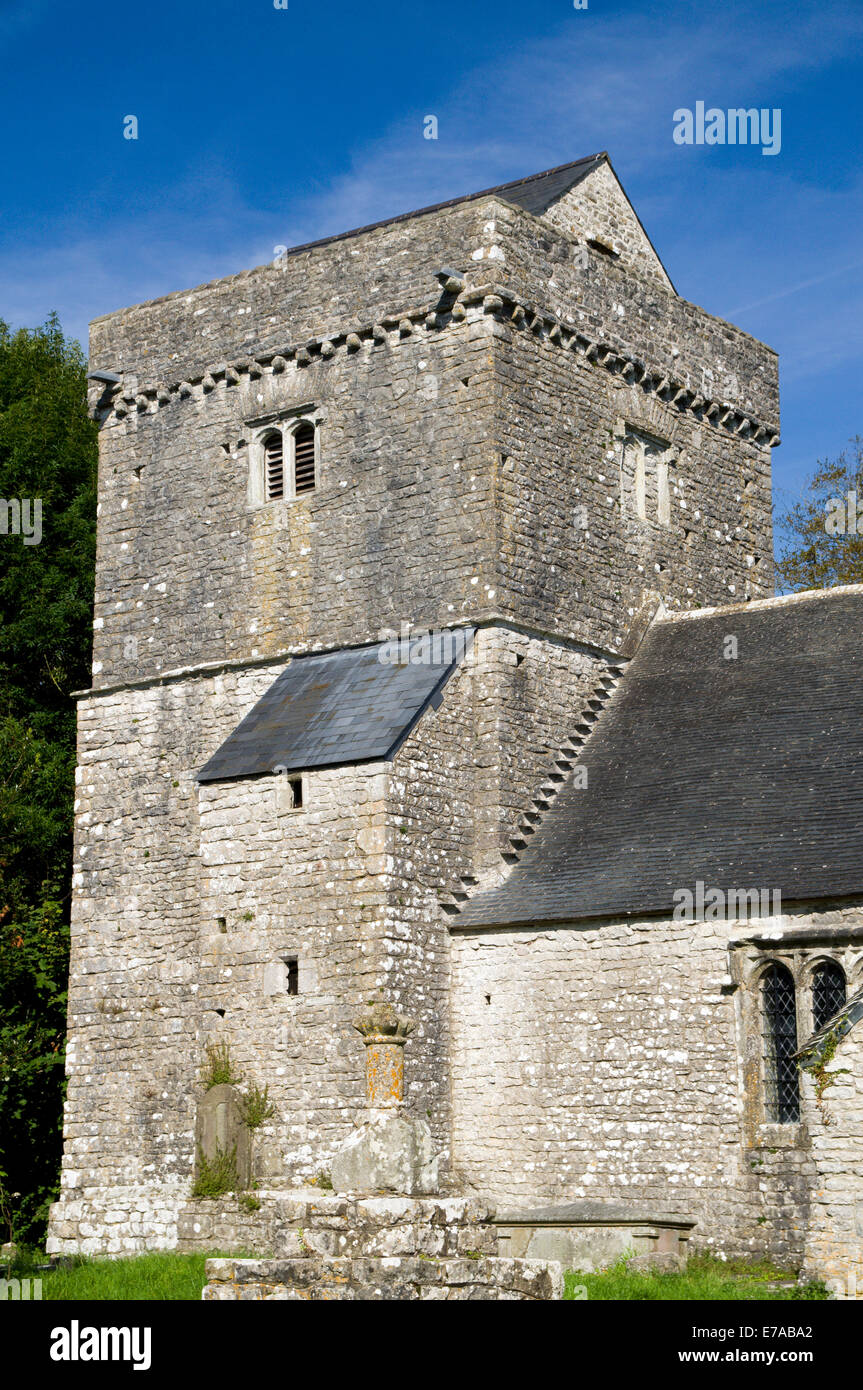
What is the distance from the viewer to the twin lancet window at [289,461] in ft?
75.2

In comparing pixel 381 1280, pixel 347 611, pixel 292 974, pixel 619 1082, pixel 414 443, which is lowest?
pixel 381 1280

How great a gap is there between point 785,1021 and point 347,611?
740 cm

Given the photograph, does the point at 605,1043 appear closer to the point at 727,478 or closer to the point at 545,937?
the point at 545,937

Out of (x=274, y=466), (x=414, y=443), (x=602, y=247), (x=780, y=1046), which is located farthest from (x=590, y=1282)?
(x=602, y=247)

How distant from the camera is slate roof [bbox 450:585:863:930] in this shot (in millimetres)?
17984

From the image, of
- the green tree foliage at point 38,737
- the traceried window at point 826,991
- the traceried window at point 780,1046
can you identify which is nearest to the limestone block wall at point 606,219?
the traceried window at point 780,1046

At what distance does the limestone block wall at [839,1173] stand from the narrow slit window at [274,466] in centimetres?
1103

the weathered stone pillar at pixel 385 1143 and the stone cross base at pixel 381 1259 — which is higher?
the weathered stone pillar at pixel 385 1143

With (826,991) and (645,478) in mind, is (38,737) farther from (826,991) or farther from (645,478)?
(826,991)

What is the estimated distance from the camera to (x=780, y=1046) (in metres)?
17.6

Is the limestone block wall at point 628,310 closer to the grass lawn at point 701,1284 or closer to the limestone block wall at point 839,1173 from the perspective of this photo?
the limestone block wall at point 839,1173

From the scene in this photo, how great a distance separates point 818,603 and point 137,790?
341 inches

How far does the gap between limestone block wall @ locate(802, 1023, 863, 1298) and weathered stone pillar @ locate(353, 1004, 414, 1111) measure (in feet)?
14.1

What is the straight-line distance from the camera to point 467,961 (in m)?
19.7
